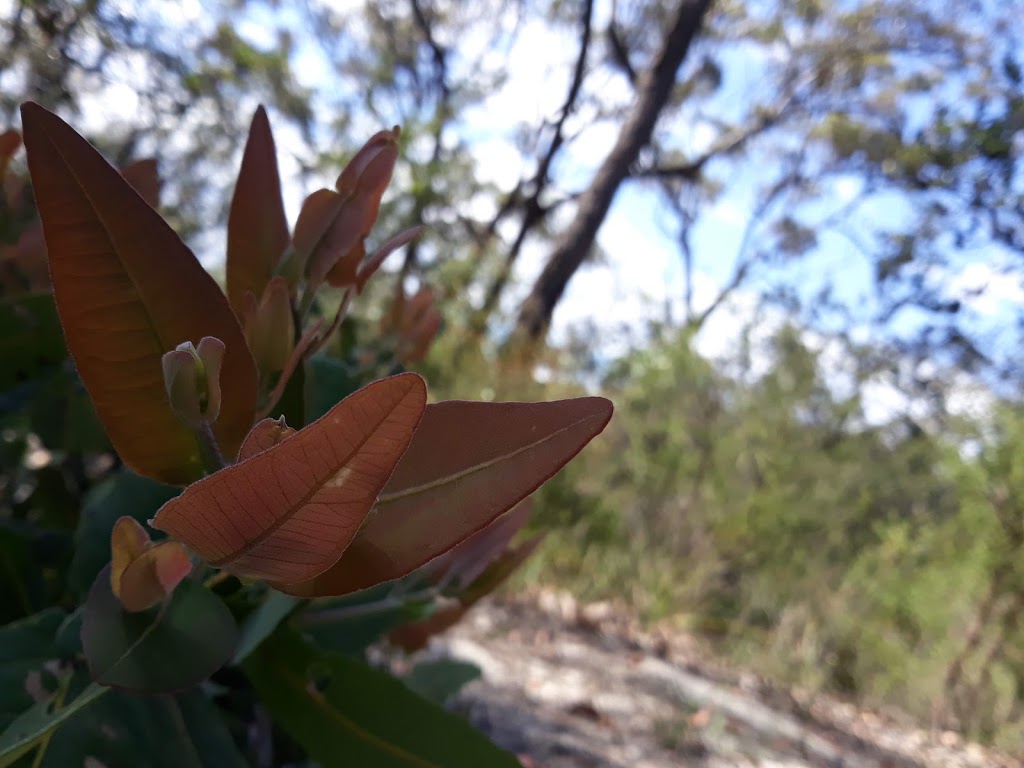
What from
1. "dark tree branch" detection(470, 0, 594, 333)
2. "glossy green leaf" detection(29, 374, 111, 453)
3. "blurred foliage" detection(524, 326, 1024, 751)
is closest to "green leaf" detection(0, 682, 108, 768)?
"glossy green leaf" detection(29, 374, 111, 453)

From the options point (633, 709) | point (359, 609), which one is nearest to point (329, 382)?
point (359, 609)

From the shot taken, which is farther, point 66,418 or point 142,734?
point 66,418

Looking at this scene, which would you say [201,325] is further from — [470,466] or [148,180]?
[148,180]

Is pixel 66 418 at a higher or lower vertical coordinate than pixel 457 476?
higher

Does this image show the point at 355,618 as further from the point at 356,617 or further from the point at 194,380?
the point at 194,380

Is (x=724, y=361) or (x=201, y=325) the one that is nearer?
(x=201, y=325)

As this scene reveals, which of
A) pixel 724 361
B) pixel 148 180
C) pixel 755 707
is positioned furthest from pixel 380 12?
pixel 148 180
